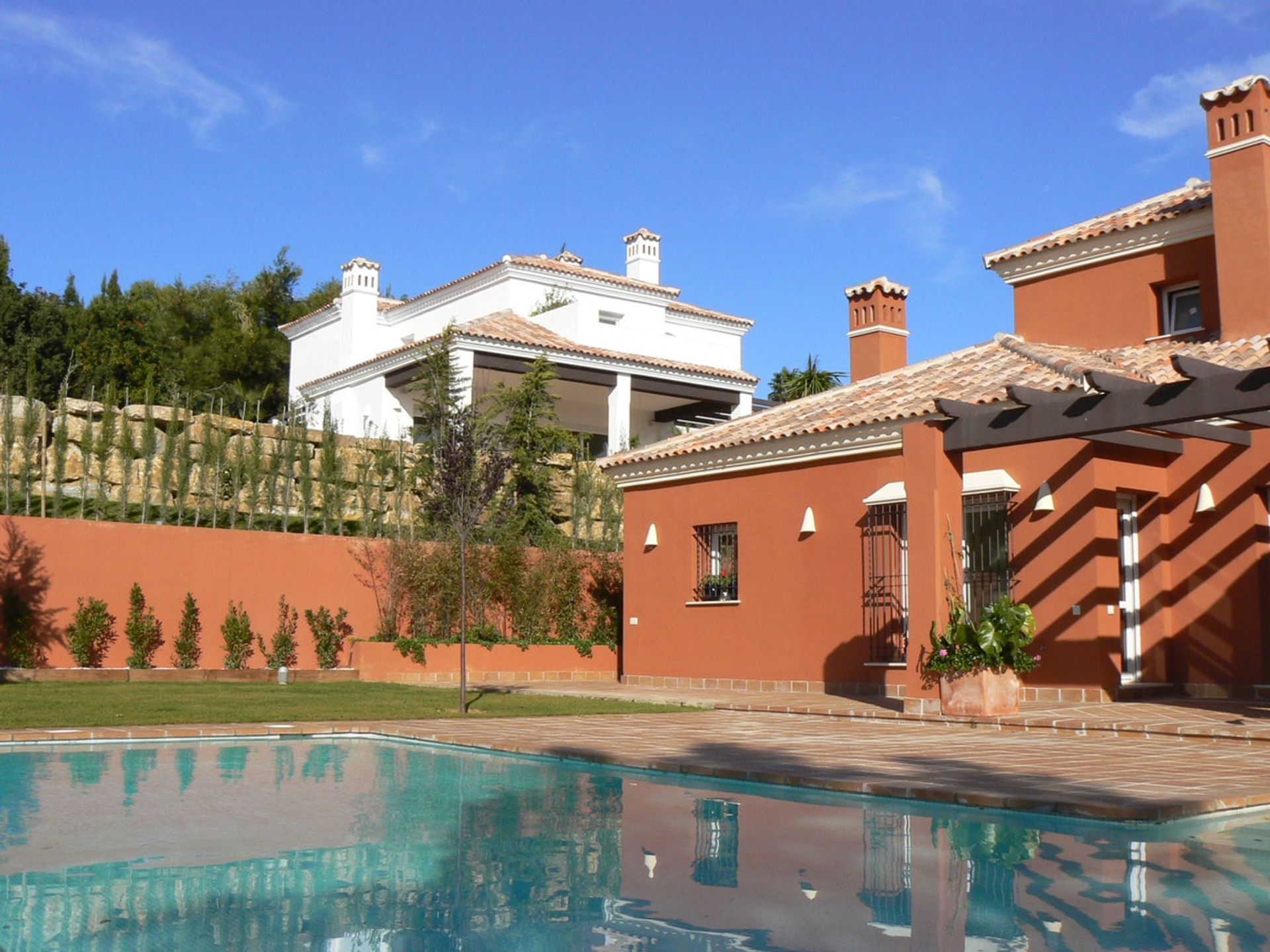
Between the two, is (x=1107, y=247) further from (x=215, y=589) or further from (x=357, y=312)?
(x=357, y=312)

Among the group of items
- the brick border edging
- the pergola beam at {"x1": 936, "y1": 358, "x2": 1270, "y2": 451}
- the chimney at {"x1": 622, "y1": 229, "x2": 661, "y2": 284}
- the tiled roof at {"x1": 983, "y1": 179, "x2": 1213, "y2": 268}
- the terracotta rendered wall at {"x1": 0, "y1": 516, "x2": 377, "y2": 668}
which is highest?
the chimney at {"x1": 622, "y1": 229, "x2": 661, "y2": 284}

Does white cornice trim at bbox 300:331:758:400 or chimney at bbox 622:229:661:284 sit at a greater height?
chimney at bbox 622:229:661:284

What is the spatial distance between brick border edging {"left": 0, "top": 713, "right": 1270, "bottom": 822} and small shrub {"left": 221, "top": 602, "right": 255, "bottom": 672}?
7.12m

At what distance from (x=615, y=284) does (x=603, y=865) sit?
30795 mm

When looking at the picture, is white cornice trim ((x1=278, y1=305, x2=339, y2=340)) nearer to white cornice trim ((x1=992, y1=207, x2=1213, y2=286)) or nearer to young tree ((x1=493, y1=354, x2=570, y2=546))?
young tree ((x1=493, y1=354, x2=570, y2=546))

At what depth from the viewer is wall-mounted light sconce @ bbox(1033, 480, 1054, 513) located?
14.0m

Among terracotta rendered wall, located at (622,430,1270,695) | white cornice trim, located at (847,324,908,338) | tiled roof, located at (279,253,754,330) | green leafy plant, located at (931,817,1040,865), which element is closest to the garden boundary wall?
terracotta rendered wall, located at (622,430,1270,695)

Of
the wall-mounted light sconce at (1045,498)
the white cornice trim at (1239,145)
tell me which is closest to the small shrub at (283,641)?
the wall-mounted light sconce at (1045,498)

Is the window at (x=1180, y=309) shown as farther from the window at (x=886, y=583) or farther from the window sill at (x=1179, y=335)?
the window at (x=886, y=583)

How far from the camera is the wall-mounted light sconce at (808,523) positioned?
16047 millimetres

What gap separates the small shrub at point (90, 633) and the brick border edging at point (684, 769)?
6.74m

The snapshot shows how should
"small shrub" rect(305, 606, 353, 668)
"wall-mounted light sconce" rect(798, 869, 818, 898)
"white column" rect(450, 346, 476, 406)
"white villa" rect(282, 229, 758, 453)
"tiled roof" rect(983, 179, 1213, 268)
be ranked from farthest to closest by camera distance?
1. "white villa" rect(282, 229, 758, 453)
2. "white column" rect(450, 346, 476, 406)
3. "small shrub" rect(305, 606, 353, 668)
4. "tiled roof" rect(983, 179, 1213, 268)
5. "wall-mounted light sconce" rect(798, 869, 818, 898)

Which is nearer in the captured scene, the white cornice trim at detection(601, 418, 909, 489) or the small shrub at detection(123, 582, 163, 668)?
the white cornice trim at detection(601, 418, 909, 489)

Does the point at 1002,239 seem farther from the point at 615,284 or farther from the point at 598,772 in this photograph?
the point at 615,284
